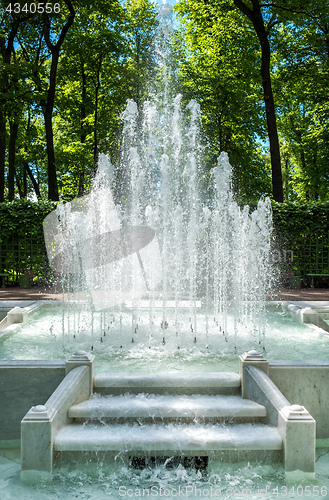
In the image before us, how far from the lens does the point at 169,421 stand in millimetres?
3809

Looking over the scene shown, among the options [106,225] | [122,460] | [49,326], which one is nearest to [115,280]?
[106,225]

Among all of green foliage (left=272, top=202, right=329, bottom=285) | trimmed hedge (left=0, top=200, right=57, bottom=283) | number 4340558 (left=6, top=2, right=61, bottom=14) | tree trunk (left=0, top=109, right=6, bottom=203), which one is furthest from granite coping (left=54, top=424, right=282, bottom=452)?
number 4340558 (left=6, top=2, right=61, bottom=14)

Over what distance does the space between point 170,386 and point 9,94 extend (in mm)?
13293

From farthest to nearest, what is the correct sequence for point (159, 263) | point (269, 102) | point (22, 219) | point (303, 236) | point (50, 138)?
point (50, 138)
point (269, 102)
point (303, 236)
point (22, 219)
point (159, 263)

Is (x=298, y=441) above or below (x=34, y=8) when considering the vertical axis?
below

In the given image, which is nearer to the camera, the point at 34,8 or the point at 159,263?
the point at 159,263

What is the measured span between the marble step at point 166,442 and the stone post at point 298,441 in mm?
101

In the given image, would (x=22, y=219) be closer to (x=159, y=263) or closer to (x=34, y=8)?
(x=159, y=263)

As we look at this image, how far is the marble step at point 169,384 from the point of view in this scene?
4223 millimetres

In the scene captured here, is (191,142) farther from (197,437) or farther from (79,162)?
(197,437)

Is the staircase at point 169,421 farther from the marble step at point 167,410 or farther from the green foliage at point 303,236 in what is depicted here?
the green foliage at point 303,236

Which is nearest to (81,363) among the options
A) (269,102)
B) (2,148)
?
(269,102)

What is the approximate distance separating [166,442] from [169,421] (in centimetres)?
37

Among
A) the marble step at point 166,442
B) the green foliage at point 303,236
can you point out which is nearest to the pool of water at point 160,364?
the marble step at point 166,442
